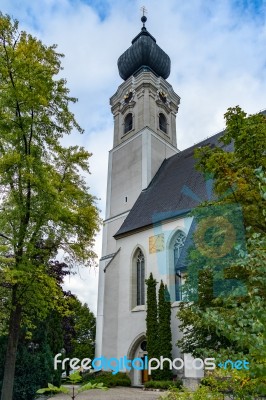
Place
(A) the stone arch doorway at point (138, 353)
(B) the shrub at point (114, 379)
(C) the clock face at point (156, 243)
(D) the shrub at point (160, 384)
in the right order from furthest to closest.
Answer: (C) the clock face at point (156, 243) → (A) the stone arch doorway at point (138, 353) → (B) the shrub at point (114, 379) → (D) the shrub at point (160, 384)

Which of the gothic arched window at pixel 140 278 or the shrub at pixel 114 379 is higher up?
the gothic arched window at pixel 140 278

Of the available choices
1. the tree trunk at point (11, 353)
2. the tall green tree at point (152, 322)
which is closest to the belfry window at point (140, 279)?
the tall green tree at point (152, 322)

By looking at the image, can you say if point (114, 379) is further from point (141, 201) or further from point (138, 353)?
point (141, 201)

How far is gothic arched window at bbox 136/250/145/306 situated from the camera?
58.9 feet

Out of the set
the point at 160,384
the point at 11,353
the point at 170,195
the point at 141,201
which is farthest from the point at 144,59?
the point at 11,353

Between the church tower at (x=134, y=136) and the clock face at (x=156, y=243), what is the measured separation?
2.66 metres

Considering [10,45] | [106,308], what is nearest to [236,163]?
[10,45]

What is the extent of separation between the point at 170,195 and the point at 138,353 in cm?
822

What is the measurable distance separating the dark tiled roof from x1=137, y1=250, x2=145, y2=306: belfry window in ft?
5.14

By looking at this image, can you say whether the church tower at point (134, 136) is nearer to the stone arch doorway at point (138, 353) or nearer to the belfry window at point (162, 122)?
the belfry window at point (162, 122)

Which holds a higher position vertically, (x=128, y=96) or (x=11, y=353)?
(x=128, y=96)

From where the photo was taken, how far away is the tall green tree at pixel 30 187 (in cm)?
850

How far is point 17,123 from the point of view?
29.2 feet

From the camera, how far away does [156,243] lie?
17.7 meters
